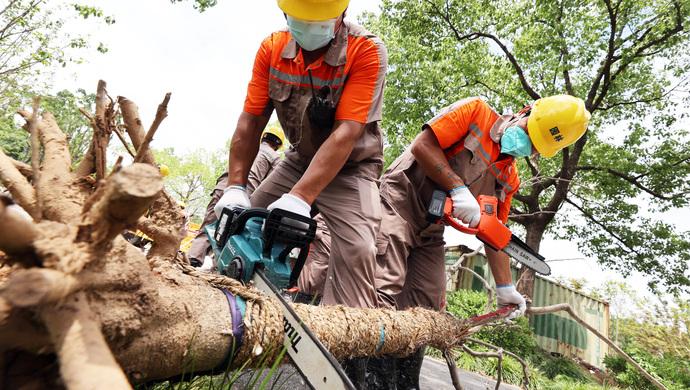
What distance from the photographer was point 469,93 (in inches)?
465

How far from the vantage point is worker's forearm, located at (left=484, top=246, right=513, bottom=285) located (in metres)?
3.14

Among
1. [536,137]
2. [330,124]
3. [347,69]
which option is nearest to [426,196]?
[536,137]

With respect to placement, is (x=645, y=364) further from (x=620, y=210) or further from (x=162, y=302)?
(x=162, y=302)

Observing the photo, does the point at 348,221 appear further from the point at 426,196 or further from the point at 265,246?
the point at 426,196

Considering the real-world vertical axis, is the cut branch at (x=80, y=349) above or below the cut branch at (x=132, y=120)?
below

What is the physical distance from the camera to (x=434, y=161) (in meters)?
2.85

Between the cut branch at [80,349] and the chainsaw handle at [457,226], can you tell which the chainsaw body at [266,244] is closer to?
the cut branch at [80,349]

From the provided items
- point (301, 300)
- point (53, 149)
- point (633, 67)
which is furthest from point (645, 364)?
point (53, 149)

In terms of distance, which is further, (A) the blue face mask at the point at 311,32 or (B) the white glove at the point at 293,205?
(A) the blue face mask at the point at 311,32

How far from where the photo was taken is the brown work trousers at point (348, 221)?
2.07 m

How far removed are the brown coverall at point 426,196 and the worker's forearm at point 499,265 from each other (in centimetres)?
38

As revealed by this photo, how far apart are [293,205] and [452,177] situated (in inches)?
58.9

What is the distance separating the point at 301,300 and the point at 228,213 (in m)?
1.92

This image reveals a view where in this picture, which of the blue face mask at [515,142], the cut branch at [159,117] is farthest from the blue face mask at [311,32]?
the blue face mask at [515,142]
